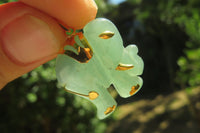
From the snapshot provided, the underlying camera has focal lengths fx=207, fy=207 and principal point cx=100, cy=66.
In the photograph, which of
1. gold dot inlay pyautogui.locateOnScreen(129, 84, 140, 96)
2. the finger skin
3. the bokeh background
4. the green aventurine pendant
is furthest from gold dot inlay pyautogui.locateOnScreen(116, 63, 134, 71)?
the bokeh background

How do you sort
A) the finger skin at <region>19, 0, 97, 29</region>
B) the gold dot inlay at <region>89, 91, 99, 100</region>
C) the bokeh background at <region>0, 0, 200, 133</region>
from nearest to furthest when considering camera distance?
the finger skin at <region>19, 0, 97, 29</region>
the gold dot inlay at <region>89, 91, 99, 100</region>
the bokeh background at <region>0, 0, 200, 133</region>

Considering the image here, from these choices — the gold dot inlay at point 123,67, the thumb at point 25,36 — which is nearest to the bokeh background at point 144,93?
the thumb at point 25,36

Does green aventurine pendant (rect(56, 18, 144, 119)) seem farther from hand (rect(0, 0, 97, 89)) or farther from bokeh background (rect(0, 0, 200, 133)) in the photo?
bokeh background (rect(0, 0, 200, 133))

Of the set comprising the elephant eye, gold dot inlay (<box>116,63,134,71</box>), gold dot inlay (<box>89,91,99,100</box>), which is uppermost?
the elephant eye

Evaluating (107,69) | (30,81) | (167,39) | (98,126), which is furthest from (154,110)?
(107,69)

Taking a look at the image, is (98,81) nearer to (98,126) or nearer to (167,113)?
(98,126)

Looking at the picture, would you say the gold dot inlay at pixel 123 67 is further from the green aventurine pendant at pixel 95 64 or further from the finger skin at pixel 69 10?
the finger skin at pixel 69 10
